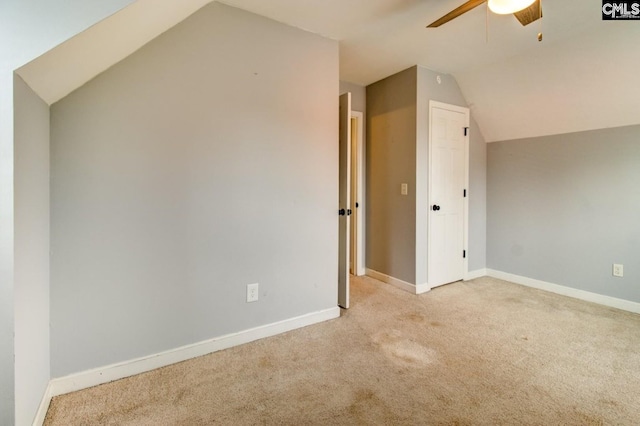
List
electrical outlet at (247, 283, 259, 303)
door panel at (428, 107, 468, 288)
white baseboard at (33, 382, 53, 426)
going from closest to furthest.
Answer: white baseboard at (33, 382, 53, 426) → electrical outlet at (247, 283, 259, 303) → door panel at (428, 107, 468, 288)

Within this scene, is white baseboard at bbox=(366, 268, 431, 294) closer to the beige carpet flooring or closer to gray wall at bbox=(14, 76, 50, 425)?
the beige carpet flooring

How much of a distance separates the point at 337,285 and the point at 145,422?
167cm

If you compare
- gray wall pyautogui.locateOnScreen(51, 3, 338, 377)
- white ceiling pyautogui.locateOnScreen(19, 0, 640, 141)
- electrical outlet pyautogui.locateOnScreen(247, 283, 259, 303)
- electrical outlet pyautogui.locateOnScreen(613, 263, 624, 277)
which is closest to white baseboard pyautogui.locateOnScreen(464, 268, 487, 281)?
electrical outlet pyautogui.locateOnScreen(613, 263, 624, 277)

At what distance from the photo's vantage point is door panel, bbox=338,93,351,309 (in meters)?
2.67

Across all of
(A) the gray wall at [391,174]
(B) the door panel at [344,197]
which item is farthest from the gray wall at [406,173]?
(B) the door panel at [344,197]

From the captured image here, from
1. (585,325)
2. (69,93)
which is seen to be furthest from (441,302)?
(69,93)

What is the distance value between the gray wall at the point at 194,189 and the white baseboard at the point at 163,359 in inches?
1.9

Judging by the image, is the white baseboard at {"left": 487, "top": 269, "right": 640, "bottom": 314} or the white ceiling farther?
the white baseboard at {"left": 487, "top": 269, "right": 640, "bottom": 314}

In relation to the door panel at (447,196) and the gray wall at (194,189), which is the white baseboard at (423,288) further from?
the gray wall at (194,189)

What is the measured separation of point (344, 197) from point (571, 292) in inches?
106

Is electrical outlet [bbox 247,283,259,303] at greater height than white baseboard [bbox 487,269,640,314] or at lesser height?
greater

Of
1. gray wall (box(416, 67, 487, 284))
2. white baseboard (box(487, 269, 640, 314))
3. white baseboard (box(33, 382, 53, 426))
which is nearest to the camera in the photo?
white baseboard (box(33, 382, 53, 426))

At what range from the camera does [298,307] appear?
2.44 metres

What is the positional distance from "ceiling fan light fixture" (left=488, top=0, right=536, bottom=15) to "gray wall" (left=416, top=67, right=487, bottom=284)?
152 cm
